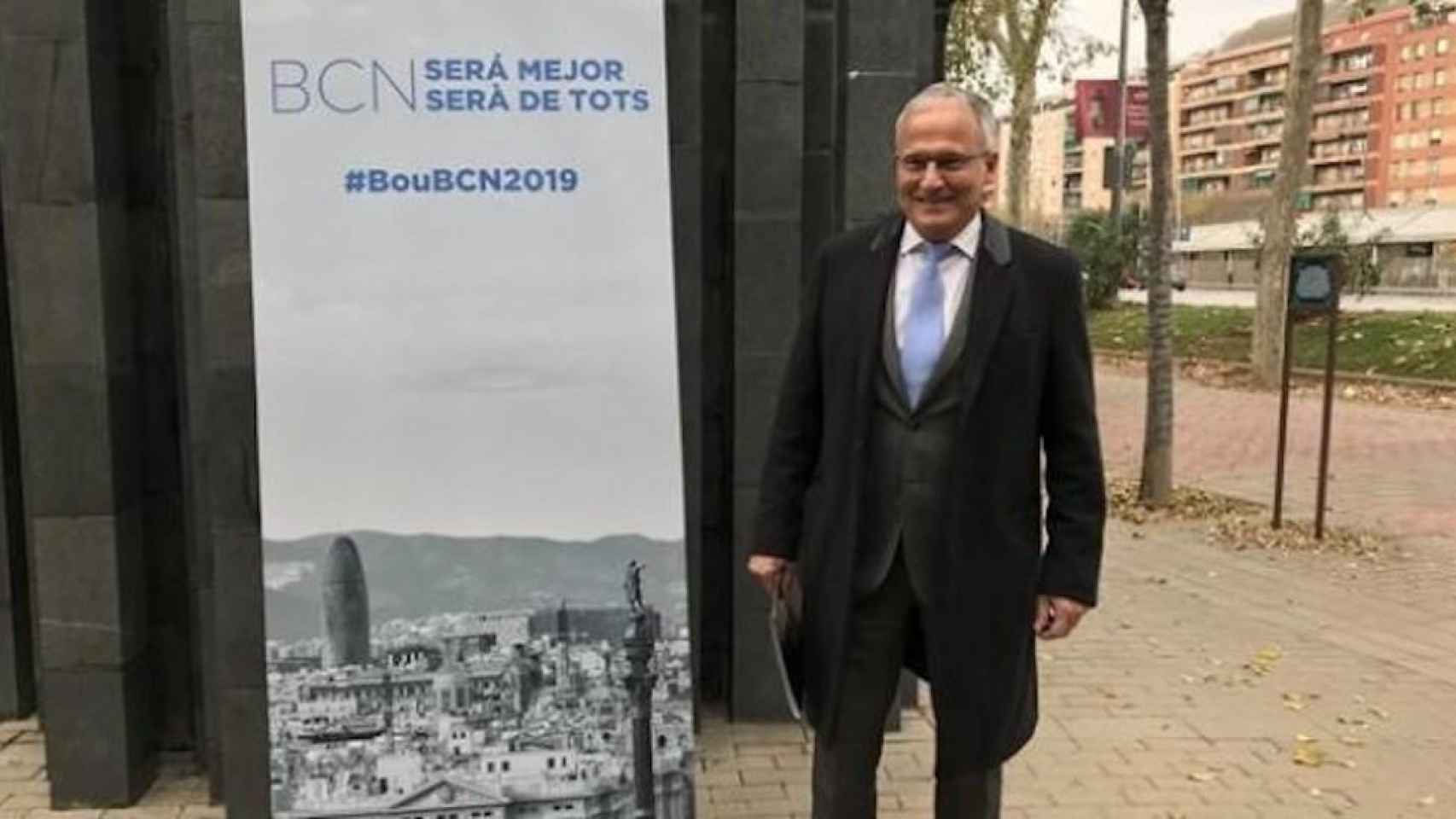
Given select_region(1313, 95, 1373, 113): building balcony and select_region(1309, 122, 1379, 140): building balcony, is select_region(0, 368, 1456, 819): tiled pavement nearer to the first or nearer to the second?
select_region(1309, 122, 1379, 140): building balcony

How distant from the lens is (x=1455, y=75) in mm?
89062

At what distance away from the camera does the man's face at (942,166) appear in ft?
9.41

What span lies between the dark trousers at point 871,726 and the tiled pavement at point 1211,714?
1.02m

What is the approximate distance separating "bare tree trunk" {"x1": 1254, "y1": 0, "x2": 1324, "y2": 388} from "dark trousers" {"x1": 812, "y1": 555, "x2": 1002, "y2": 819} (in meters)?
12.1

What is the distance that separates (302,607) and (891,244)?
1.74 m

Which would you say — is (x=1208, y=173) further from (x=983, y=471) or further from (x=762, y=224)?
(x=983, y=471)

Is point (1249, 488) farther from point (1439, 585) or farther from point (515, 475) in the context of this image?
point (515, 475)

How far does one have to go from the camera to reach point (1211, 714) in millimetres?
5414

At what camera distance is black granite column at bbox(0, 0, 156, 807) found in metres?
4.01

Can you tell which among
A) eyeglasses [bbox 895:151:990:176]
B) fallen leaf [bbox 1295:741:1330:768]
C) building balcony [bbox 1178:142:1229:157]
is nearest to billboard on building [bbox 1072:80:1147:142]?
fallen leaf [bbox 1295:741:1330:768]

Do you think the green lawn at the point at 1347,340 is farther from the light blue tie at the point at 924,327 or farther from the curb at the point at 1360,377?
the light blue tie at the point at 924,327

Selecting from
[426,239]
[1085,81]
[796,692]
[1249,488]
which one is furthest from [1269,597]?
[1085,81]

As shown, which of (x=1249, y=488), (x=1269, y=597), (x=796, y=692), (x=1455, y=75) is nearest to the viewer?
(x=796, y=692)

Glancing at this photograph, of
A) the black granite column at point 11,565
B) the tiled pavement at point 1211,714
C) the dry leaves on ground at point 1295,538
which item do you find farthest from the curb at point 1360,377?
the black granite column at point 11,565
